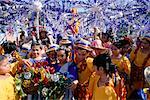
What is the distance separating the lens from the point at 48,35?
11461 mm

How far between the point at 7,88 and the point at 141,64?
2.68m

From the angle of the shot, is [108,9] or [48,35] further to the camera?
[108,9]

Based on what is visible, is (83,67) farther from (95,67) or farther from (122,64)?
(95,67)

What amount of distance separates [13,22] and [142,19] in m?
5.32

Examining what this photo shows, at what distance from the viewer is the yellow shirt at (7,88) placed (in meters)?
6.23

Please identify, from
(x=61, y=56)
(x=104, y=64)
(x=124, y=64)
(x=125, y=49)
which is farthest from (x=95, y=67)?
(x=125, y=49)

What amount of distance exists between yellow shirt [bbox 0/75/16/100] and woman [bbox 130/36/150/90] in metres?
2.44

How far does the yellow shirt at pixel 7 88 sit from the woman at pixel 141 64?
244 centimetres

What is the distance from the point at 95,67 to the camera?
6.21 meters

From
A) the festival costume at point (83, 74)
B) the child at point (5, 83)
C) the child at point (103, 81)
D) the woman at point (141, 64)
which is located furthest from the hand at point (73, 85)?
the woman at point (141, 64)

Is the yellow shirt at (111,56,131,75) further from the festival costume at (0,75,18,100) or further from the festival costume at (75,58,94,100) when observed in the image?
the festival costume at (0,75,18,100)

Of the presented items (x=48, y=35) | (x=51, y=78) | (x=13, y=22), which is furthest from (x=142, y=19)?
(x=51, y=78)

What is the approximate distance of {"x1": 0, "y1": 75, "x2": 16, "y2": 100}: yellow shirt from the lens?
20.4 feet

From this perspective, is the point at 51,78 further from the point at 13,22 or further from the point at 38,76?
the point at 13,22
